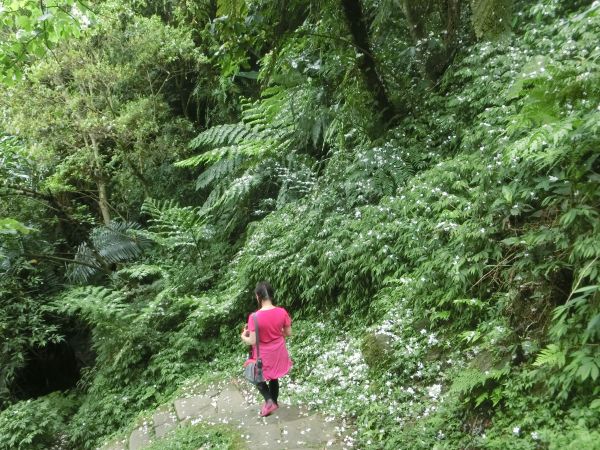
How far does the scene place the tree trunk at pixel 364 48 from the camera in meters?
6.04

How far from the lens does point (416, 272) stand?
15.4 ft

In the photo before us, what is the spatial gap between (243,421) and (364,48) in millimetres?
4563

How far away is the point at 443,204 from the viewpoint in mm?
4691

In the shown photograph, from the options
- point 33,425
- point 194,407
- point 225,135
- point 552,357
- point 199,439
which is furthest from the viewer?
point 225,135

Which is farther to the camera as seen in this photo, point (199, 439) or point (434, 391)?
point (199, 439)

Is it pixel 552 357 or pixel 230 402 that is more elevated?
pixel 552 357

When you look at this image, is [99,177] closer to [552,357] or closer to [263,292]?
[263,292]

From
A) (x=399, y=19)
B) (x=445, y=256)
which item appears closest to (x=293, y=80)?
(x=399, y=19)

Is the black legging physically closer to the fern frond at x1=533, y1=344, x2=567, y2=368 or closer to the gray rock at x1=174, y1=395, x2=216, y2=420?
the gray rock at x1=174, y1=395, x2=216, y2=420

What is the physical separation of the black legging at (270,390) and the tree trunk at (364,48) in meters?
3.92

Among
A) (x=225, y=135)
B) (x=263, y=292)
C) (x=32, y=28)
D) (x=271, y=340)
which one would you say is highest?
(x=32, y=28)

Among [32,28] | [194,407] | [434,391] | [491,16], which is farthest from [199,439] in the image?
[491,16]

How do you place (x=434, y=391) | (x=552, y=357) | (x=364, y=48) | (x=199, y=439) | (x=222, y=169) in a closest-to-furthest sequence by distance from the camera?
(x=552, y=357) → (x=434, y=391) → (x=199, y=439) → (x=364, y=48) → (x=222, y=169)

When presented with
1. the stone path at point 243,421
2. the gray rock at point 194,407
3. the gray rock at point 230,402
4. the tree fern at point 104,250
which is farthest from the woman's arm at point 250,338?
the tree fern at point 104,250
